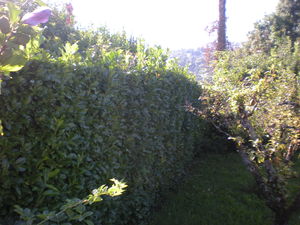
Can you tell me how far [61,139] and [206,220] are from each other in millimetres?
3091

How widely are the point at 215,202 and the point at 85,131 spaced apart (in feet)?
11.6

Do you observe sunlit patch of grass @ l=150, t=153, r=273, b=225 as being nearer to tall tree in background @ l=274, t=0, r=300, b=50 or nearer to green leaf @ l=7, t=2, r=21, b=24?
green leaf @ l=7, t=2, r=21, b=24

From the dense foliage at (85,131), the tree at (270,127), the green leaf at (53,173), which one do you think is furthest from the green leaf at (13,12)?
the tree at (270,127)

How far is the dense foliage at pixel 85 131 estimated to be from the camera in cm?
214

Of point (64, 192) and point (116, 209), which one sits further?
point (116, 209)

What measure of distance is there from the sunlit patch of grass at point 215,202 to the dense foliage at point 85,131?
1.38ft

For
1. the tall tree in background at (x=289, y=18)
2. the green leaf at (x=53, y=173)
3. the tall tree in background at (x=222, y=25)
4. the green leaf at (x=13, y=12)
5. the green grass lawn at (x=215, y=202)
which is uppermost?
the tall tree in background at (x=289, y=18)

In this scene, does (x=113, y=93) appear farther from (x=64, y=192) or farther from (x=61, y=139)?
(x=64, y=192)

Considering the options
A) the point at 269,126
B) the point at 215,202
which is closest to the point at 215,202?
the point at 215,202

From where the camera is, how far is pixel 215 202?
5.59 metres

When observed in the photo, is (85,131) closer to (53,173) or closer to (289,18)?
(53,173)

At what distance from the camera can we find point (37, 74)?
7.32 feet

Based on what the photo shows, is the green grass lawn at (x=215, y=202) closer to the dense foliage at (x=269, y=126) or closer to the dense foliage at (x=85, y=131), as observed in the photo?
the dense foliage at (x=85, y=131)

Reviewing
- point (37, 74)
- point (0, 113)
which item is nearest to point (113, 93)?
point (37, 74)
